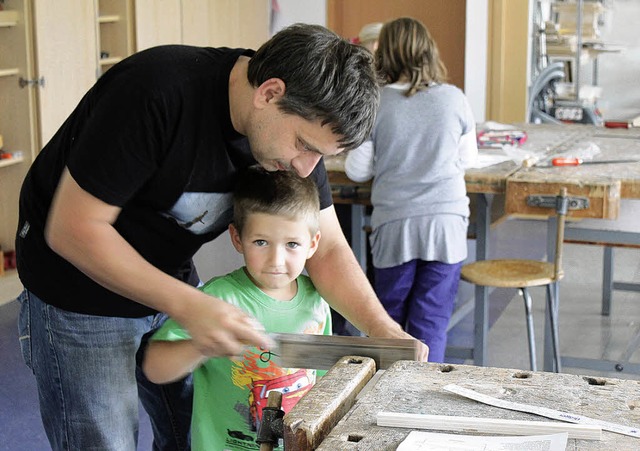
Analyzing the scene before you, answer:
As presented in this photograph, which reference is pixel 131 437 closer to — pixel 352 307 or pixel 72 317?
pixel 72 317

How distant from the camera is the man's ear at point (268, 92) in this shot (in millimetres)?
1607

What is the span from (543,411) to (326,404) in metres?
0.31

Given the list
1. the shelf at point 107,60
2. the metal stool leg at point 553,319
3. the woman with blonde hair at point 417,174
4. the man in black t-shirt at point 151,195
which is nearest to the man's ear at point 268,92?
the man in black t-shirt at point 151,195


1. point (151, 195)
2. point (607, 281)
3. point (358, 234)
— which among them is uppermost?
point (151, 195)

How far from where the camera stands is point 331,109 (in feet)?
5.24

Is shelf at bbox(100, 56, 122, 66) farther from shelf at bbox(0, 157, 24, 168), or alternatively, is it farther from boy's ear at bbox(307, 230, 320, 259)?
boy's ear at bbox(307, 230, 320, 259)

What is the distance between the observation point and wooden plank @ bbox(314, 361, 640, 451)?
134 centimetres

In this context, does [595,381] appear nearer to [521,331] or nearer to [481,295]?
[481,295]

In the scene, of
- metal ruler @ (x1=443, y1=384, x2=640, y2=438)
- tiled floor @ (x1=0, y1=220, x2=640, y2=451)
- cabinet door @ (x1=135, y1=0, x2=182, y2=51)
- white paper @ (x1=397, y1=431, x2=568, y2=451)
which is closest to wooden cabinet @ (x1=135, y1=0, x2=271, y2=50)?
cabinet door @ (x1=135, y1=0, x2=182, y2=51)

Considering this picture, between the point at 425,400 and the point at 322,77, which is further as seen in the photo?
the point at 322,77

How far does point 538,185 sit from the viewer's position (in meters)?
3.40

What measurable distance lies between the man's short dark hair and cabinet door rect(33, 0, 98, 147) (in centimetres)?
381

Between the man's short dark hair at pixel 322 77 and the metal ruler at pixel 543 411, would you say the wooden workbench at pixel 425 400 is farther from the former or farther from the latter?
the man's short dark hair at pixel 322 77

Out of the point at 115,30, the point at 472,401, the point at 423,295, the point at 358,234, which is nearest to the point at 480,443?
the point at 472,401
